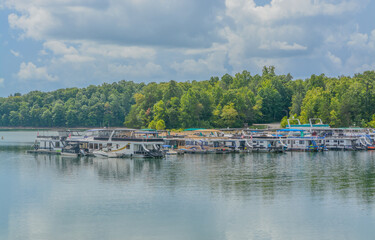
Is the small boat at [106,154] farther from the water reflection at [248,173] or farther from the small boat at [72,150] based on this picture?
the small boat at [72,150]

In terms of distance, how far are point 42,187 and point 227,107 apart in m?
99.7

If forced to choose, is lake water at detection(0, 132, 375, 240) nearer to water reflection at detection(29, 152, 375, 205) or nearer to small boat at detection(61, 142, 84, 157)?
water reflection at detection(29, 152, 375, 205)

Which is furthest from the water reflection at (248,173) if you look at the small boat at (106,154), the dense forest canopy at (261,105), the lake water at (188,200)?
the dense forest canopy at (261,105)

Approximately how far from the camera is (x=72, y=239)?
122ft

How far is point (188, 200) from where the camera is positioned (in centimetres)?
4916

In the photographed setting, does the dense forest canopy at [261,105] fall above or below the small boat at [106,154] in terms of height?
above

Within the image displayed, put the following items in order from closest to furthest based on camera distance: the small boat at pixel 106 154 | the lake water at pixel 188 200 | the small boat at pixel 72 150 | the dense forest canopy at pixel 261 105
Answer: the lake water at pixel 188 200, the small boat at pixel 106 154, the small boat at pixel 72 150, the dense forest canopy at pixel 261 105

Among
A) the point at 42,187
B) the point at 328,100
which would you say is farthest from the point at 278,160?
the point at 328,100

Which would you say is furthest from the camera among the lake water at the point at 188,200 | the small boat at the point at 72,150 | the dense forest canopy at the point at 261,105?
the dense forest canopy at the point at 261,105

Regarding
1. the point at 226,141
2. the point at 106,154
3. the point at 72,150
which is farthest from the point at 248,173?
the point at 226,141

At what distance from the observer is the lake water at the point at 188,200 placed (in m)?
39.3

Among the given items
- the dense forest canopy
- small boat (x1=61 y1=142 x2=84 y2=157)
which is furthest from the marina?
the dense forest canopy

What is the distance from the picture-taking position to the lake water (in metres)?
39.3

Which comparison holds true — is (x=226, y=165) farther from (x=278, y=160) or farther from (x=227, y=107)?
(x=227, y=107)
